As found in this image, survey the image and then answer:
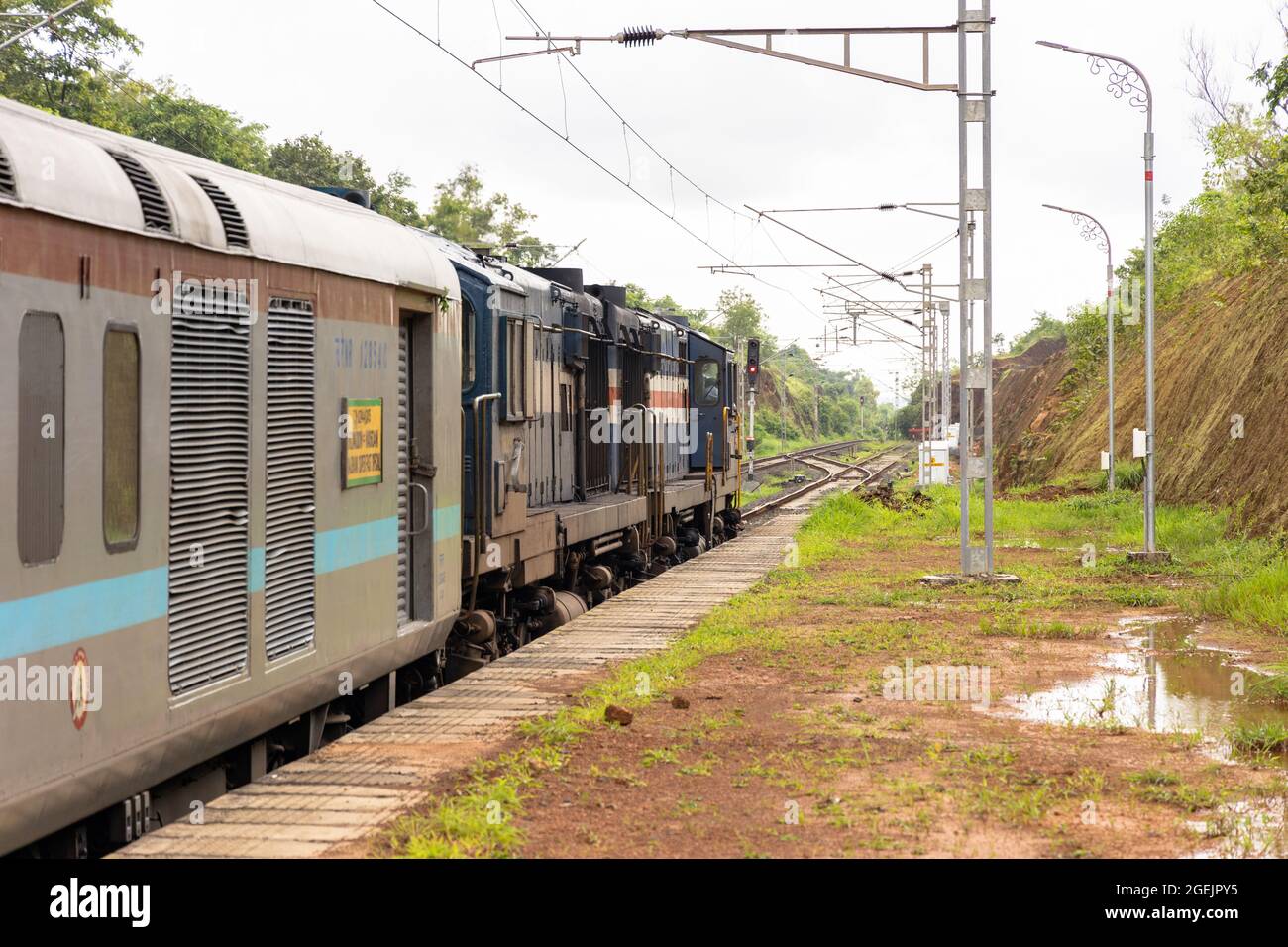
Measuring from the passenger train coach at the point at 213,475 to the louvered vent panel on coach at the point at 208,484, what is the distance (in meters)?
0.02

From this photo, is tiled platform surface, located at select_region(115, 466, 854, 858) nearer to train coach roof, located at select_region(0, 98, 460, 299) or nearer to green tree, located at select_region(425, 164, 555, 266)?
train coach roof, located at select_region(0, 98, 460, 299)

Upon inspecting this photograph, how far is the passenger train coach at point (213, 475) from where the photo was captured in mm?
5324

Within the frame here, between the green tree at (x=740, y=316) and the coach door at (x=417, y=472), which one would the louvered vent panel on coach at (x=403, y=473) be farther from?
the green tree at (x=740, y=316)

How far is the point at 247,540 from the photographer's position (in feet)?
23.5

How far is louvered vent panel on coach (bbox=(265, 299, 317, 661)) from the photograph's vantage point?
7430 mm

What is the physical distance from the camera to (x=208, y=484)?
6.77 meters

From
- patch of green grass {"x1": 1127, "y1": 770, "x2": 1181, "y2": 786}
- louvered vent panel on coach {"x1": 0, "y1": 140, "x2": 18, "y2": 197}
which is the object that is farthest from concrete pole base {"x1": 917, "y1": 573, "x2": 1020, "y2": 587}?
louvered vent panel on coach {"x1": 0, "y1": 140, "x2": 18, "y2": 197}

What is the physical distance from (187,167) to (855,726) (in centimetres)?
537

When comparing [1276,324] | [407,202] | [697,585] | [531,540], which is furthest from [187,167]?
[407,202]

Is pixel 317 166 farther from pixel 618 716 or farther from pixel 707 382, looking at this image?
pixel 618 716

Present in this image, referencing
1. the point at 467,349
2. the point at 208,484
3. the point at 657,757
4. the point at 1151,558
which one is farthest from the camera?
the point at 1151,558

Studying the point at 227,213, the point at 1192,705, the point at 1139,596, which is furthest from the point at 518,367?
the point at 1139,596

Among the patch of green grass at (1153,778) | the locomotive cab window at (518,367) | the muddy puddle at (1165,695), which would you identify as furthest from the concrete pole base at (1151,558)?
the patch of green grass at (1153,778)

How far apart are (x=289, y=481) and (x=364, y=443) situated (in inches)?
43.9
